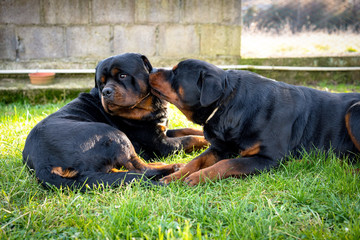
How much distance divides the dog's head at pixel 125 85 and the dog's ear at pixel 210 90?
35.7 inches

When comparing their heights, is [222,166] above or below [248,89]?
below

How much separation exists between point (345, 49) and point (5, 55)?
23.0ft

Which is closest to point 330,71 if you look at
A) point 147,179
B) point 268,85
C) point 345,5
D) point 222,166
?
point 345,5

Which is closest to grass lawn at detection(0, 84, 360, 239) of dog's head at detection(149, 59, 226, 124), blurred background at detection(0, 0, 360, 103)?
dog's head at detection(149, 59, 226, 124)

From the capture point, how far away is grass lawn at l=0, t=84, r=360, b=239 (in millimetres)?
1886

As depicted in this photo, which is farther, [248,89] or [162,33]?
[162,33]

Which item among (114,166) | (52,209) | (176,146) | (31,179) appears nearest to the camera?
(52,209)

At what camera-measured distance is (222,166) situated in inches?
105

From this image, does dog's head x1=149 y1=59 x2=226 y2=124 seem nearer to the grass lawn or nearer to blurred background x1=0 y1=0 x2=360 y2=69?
the grass lawn

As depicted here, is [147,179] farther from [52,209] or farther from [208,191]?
[52,209]

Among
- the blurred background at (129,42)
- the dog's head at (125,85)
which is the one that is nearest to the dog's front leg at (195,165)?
the dog's head at (125,85)

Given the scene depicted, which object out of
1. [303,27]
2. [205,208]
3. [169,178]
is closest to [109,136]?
[169,178]

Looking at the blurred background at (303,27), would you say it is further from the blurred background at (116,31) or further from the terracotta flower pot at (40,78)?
the terracotta flower pot at (40,78)

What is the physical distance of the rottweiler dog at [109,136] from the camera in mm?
2566
